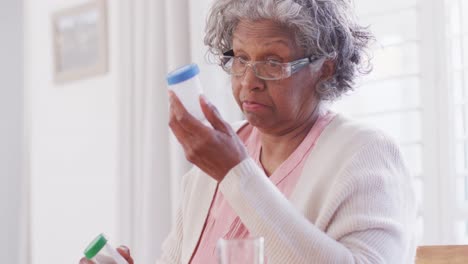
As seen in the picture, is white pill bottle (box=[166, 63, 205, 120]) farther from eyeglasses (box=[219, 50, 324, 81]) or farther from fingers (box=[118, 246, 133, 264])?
fingers (box=[118, 246, 133, 264])

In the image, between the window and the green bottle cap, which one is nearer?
the green bottle cap

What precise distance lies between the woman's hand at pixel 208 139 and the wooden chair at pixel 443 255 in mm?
513

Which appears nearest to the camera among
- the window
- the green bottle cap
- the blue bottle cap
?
the blue bottle cap

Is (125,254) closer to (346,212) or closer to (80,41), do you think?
(346,212)

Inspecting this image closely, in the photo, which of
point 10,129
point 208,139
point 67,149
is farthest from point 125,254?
point 10,129

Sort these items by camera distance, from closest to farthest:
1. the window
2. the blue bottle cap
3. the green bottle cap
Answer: the blue bottle cap → the green bottle cap → the window

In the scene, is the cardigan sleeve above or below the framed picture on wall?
below

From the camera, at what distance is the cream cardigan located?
1256 millimetres

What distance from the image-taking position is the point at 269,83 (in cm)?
148

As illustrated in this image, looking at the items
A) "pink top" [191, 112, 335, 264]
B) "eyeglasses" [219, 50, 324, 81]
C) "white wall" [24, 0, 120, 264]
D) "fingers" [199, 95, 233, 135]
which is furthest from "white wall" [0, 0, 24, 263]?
"fingers" [199, 95, 233, 135]

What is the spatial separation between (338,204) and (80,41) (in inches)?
94.1

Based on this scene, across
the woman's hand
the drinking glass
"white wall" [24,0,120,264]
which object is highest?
the woman's hand

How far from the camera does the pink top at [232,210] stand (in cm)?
154

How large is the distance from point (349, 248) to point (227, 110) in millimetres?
1256
